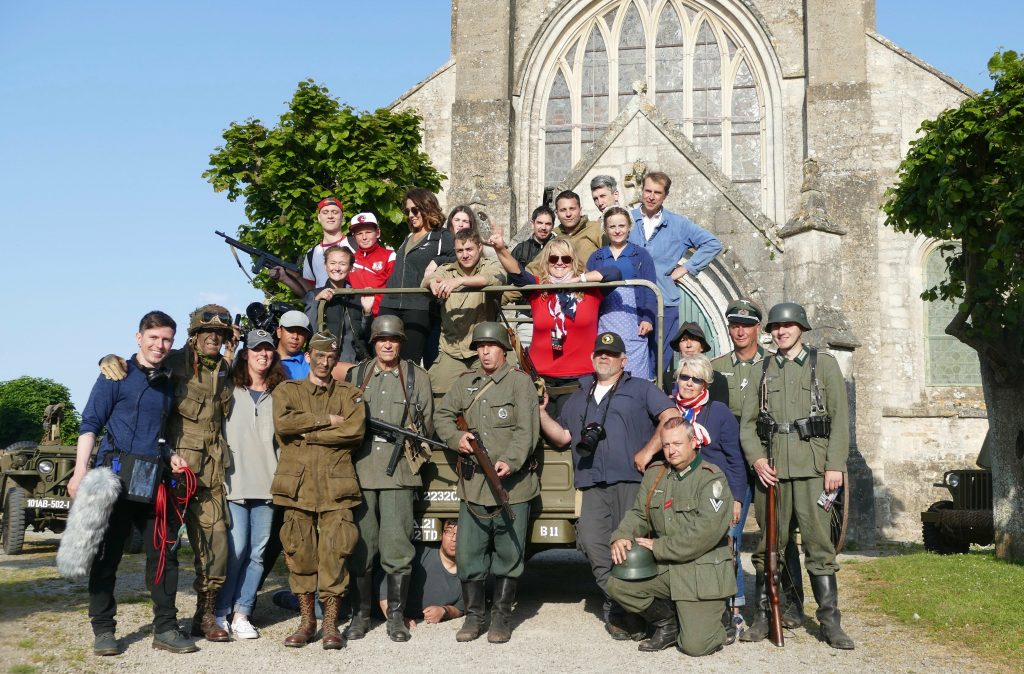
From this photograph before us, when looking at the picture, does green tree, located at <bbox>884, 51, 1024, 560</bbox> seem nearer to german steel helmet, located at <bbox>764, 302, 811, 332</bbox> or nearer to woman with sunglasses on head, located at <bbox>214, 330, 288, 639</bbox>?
german steel helmet, located at <bbox>764, 302, 811, 332</bbox>

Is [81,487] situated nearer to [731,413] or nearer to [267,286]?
[731,413]

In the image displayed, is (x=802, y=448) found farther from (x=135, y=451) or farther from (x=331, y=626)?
(x=135, y=451)

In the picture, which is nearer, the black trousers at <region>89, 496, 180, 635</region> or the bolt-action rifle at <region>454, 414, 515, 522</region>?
the black trousers at <region>89, 496, 180, 635</region>

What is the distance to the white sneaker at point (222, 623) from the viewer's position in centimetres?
693

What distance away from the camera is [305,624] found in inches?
269

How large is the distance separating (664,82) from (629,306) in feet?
49.1

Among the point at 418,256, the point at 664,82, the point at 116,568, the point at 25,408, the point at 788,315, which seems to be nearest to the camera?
the point at 116,568

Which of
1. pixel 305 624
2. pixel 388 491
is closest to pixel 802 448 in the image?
pixel 388 491

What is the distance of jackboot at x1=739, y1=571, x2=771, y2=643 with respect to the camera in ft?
22.8

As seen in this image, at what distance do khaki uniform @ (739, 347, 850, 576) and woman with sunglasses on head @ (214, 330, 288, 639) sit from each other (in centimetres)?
340

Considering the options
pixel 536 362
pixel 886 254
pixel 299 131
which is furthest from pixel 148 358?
pixel 886 254

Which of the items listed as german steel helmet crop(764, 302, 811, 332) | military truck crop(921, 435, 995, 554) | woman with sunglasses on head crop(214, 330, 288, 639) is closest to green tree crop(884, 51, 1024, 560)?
military truck crop(921, 435, 995, 554)

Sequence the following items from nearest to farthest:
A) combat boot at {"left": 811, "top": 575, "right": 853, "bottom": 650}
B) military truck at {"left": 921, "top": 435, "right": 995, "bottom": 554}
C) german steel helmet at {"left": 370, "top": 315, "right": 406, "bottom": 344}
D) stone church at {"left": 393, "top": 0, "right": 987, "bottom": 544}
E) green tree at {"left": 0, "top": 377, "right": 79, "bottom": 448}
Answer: combat boot at {"left": 811, "top": 575, "right": 853, "bottom": 650}
german steel helmet at {"left": 370, "top": 315, "right": 406, "bottom": 344}
military truck at {"left": 921, "top": 435, "right": 995, "bottom": 554}
stone church at {"left": 393, "top": 0, "right": 987, "bottom": 544}
green tree at {"left": 0, "top": 377, "right": 79, "bottom": 448}

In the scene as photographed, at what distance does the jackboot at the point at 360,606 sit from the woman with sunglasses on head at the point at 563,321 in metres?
1.92
